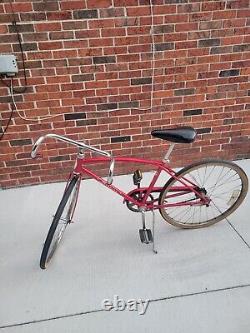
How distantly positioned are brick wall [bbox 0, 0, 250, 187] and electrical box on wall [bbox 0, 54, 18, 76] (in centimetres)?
5

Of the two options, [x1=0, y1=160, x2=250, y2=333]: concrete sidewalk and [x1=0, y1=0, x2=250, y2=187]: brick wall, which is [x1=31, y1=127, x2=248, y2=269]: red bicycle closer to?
[x1=0, y1=160, x2=250, y2=333]: concrete sidewalk

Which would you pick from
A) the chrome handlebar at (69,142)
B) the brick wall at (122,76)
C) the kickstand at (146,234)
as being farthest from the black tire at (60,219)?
the brick wall at (122,76)

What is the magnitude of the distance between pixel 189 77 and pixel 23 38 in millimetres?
1438

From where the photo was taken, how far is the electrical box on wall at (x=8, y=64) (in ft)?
7.71

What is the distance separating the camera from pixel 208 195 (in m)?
2.66

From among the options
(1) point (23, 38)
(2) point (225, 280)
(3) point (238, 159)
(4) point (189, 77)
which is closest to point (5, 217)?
(1) point (23, 38)

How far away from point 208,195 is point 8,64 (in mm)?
1995

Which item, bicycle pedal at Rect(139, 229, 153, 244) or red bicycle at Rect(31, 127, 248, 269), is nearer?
red bicycle at Rect(31, 127, 248, 269)

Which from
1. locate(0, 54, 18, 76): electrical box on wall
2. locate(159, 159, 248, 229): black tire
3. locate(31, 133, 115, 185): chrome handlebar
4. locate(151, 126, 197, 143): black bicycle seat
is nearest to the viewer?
locate(31, 133, 115, 185): chrome handlebar

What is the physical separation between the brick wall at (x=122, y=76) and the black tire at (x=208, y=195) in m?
0.38

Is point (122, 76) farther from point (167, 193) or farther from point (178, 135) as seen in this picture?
point (167, 193)

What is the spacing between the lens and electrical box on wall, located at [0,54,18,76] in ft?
7.71

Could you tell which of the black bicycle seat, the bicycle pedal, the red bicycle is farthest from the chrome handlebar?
the bicycle pedal

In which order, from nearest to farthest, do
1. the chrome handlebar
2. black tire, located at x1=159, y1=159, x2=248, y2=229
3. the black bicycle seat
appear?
the chrome handlebar < the black bicycle seat < black tire, located at x1=159, y1=159, x2=248, y2=229
